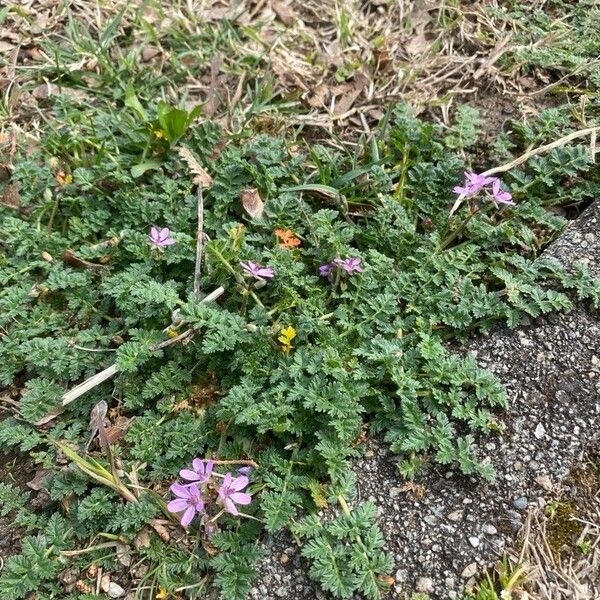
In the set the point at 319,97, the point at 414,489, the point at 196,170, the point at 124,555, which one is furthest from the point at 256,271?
the point at 319,97

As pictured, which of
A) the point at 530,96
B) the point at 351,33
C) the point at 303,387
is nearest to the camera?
the point at 303,387

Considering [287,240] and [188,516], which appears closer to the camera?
[188,516]

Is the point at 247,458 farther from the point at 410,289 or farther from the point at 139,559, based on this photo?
the point at 410,289

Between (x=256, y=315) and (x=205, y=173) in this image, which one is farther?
(x=205, y=173)

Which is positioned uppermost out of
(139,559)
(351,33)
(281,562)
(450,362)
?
(351,33)

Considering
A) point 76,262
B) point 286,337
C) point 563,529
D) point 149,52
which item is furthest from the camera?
point 149,52

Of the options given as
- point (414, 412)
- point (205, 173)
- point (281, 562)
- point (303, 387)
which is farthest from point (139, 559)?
point (205, 173)

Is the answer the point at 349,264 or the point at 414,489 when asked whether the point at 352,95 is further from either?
the point at 414,489
